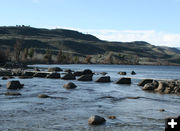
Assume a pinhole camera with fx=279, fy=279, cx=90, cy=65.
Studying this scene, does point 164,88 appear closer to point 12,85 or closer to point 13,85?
point 13,85

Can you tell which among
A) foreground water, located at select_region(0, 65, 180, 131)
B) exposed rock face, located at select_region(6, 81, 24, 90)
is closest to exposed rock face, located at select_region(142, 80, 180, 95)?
foreground water, located at select_region(0, 65, 180, 131)

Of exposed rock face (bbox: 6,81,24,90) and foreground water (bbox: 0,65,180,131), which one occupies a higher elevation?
exposed rock face (bbox: 6,81,24,90)

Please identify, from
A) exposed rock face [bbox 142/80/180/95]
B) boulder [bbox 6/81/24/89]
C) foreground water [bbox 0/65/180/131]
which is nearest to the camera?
foreground water [bbox 0/65/180/131]

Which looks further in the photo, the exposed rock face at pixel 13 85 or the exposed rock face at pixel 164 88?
the exposed rock face at pixel 164 88

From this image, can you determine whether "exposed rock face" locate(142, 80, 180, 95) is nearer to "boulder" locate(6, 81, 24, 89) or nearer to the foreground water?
the foreground water

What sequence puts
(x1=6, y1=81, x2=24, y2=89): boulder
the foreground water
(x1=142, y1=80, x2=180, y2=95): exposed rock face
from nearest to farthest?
1. the foreground water
2. (x1=6, y1=81, x2=24, y2=89): boulder
3. (x1=142, y1=80, x2=180, y2=95): exposed rock face

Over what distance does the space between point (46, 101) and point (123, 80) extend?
1154 inches

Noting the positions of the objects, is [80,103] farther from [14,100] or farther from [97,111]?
[14,100]

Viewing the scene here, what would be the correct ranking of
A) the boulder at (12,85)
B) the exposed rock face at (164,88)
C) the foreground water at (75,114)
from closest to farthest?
the foreground water at (75,114) < the boulder at (12,85) < the exposed rock face at (164,88)

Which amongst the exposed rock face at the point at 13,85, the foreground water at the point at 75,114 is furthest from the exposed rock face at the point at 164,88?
the exposed rock face at the point at 13,85

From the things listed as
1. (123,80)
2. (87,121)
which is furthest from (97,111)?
(123,80)

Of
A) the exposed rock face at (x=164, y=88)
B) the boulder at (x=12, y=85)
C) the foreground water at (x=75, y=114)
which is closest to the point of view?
the foreground water at (x=75, y=114)

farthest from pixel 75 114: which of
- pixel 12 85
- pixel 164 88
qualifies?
pixel 164 88

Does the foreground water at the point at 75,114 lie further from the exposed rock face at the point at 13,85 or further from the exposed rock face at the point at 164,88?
the exposed rock face at the point at 164,88
